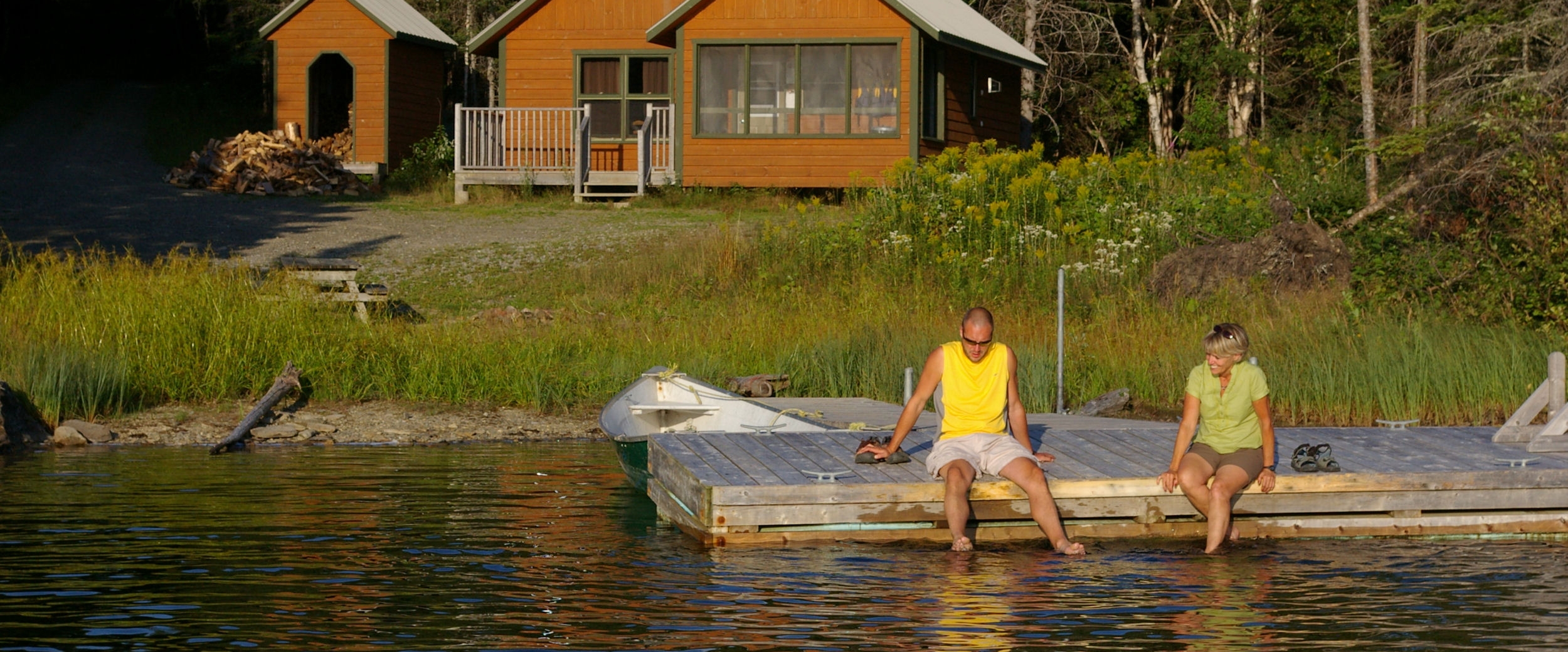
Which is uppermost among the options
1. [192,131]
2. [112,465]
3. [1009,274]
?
[192,131]

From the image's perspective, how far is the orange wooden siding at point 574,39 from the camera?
1268 inches

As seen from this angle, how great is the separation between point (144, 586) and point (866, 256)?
1507 cm

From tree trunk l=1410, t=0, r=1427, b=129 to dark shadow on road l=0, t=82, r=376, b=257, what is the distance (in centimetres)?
1388

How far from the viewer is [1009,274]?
22016 mm

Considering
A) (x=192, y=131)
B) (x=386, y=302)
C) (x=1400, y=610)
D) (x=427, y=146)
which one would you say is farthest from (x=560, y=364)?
(x=192, y=131)

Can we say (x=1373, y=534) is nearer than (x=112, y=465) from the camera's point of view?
Yes

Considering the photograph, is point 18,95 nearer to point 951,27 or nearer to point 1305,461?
point 951,27

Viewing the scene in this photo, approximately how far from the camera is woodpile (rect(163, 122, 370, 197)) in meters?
32.5

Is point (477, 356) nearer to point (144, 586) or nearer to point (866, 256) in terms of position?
point (866, 256)

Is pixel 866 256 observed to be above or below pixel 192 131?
below

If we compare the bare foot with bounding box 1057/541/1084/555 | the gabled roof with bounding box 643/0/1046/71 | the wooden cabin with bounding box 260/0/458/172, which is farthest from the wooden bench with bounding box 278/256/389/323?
the wooden cabin with bounding box 260/0/458/172

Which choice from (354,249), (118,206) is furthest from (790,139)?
(118,206)

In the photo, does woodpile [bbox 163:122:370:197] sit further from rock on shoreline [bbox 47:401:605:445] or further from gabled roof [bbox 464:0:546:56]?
rock on shoreline [bbox 47:401:605:445]

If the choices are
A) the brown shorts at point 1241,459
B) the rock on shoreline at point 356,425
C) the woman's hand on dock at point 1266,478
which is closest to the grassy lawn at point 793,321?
the rock on shoreline at point 356,425
